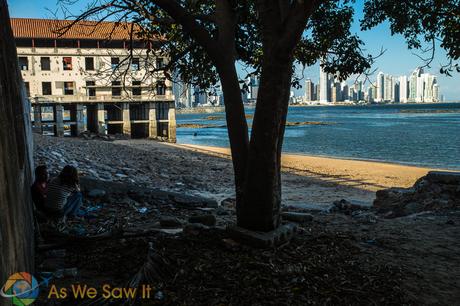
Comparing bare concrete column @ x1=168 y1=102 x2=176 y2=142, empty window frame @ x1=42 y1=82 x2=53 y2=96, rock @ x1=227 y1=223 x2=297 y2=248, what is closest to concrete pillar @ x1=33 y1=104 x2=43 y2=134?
empty window frame @ x1=42 y1=82 x2=53 y2=96

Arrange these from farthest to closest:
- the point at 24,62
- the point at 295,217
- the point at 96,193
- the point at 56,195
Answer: the point at 24,62 < the point at 96,193 < the point at 295,217 < the point at 56,195

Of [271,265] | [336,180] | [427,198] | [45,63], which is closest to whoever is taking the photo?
[271,265]

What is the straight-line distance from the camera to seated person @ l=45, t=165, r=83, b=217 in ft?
21.1

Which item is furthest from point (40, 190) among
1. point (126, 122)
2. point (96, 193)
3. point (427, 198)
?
point (126, 122)

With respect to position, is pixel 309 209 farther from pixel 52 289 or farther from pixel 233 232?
pixel 52 289

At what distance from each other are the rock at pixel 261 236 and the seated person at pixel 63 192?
3.11 meters

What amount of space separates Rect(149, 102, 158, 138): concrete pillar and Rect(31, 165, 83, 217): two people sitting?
40.8 m

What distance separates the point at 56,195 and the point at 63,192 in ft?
0.39

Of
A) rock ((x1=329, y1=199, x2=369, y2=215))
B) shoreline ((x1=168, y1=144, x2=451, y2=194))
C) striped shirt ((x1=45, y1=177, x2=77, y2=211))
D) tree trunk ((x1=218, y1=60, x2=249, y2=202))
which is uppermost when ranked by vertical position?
tree trunk ((x1=218, y1=60, x2=249, y2=202))

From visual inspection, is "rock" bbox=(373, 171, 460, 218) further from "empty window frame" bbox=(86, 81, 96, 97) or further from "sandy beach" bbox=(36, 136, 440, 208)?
"empty window frame" bbox=(86, 81, 96, 97)

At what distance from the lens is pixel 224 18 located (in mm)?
5227

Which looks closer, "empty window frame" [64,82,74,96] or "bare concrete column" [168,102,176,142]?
"empty window frame" [64,82,74,96]

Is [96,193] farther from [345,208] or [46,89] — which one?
[46,89]

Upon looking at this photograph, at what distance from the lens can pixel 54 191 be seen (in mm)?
6465
